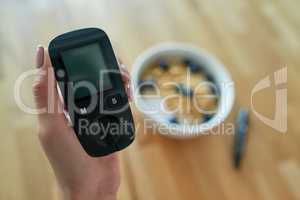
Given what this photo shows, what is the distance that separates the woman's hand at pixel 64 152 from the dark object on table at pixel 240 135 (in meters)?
0.22

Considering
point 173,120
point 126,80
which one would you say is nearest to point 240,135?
point 173,120

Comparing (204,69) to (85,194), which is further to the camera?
(204,69)

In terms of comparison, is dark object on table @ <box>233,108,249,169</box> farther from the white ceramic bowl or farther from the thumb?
the thumb

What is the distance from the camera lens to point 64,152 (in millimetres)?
564

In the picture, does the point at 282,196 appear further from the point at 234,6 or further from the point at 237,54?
the point at 234,6

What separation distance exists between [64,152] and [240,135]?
0.32m

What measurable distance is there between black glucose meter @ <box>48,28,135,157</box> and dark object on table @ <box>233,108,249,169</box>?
0.25 meters

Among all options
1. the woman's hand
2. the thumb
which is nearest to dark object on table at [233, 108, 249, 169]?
the woman's hand

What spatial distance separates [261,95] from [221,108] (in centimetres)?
10

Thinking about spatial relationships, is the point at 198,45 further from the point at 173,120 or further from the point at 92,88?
the point at 92,88

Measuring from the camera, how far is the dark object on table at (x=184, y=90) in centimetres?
75

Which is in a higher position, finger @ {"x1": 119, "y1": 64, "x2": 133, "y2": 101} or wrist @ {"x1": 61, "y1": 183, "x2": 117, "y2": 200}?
finger @ {"x1": 119, "y1": 64, "x2": 133, "y2": 101}

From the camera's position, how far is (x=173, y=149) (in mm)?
713

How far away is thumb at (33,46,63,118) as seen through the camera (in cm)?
52
